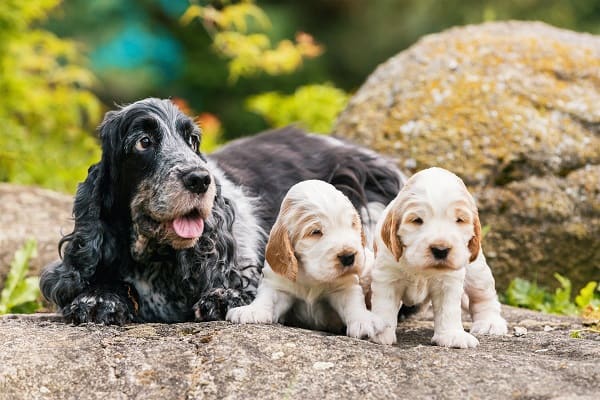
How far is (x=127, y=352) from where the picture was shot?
4613 mm

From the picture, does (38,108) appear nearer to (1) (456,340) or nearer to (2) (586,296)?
(2) (586,296)

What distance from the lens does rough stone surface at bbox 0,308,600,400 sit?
4.15 metres

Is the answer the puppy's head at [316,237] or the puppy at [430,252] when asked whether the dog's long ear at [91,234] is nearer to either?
the puppy's head at [316,237]

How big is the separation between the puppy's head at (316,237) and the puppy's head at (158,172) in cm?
47

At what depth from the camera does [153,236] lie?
5.34m

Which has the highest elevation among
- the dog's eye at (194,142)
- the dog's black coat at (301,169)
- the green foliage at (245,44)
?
the green foliage at (245,44)

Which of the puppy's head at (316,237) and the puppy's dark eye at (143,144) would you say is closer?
the puppy's head at (316,237)

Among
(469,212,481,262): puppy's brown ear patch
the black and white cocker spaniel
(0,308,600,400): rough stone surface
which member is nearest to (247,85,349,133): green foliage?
the black and white cocker spaniel

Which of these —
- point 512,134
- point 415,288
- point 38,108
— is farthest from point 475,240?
point 38,108

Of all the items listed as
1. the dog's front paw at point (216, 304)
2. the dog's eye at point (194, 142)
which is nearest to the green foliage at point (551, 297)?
the dog's front paw at point (216, 304)

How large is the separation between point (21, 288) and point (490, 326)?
3.37 m

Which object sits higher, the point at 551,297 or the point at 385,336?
the point at 551,297

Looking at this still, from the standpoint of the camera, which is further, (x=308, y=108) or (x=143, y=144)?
(x=308, y=108)

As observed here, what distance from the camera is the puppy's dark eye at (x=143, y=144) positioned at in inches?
209
